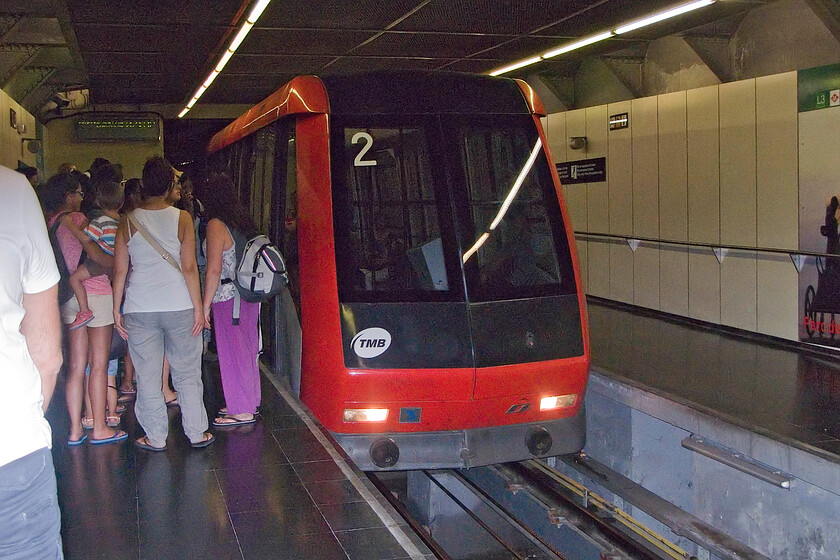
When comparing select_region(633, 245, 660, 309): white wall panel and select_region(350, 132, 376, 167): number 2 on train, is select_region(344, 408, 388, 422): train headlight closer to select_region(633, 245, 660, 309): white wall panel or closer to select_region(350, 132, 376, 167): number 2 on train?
select_region(350, 132, 376, 167): number 2 on train

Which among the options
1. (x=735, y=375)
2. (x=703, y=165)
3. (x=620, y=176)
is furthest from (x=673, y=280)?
(x=735, y=375)

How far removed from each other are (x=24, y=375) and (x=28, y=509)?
38 centimetres

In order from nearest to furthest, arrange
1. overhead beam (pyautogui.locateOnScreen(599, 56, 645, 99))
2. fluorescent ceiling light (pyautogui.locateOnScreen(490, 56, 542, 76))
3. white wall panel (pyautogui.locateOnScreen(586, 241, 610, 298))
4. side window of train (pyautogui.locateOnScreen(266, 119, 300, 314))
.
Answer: side window of train (pyautogui.locateOnScreen(266, 119, 300, 314)) → fluorescent ceiling light (pyautogui.locateOnScreen(490, 56, 542, 76)) → overhead beam (pyautogui.locateOnScreen(599, 56, 645, 99)) → white wall panel (pyautogui.locateOnScreen(586, 241, 610, 298))

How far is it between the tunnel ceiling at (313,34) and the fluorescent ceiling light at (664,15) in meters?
0.13

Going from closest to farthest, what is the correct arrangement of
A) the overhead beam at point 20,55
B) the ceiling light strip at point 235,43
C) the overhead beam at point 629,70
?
the ceiling light strip at point 235,43, the overhead beam at point 629,70, the overhead beam at point 20,55

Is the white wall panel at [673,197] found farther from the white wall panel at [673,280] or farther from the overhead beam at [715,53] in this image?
the overhead beam at [715,53]

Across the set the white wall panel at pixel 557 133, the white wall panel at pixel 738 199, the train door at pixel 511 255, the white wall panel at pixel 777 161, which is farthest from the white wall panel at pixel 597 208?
the train door at pixel 511 255

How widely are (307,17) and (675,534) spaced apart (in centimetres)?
623

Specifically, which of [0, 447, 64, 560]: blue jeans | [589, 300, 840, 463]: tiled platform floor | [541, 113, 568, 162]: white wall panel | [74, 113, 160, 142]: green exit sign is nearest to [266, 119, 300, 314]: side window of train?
[589, 300, 840, 463]: tiled platform floor

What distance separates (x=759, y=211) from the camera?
34.3 ft

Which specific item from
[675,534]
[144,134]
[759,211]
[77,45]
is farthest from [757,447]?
[144,134]

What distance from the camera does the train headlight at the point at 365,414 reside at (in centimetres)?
634

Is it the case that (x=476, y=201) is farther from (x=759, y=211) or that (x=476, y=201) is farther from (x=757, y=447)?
(x=759, y=211)

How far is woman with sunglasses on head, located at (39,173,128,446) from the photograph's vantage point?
628 cm
